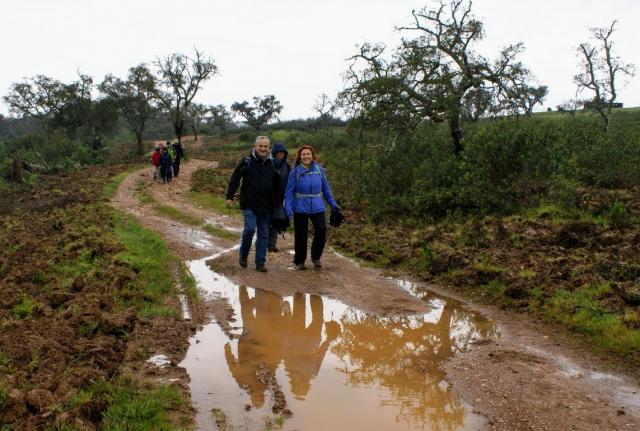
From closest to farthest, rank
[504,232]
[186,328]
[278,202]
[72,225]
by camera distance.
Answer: [186,328] → [278,202] → [504,232] → [72,225]

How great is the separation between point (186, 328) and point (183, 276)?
241cm

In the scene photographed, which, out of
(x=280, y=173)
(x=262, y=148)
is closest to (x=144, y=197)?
(x=280, y=173)

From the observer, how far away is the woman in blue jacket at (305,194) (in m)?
8.25

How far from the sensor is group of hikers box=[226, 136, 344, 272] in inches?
324

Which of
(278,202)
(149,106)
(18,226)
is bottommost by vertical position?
(18,226)

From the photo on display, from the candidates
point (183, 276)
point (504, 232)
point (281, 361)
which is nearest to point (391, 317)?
point (281, 361)

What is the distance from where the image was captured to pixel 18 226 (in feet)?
46.5

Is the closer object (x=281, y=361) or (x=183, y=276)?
(x=281, y=361)

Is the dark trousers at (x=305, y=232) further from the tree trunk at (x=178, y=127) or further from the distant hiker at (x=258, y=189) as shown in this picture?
the tree trunk at (x=178, y=127)

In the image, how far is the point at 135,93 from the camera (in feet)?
151

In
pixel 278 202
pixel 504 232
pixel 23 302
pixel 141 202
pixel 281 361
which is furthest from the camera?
pixel 141 202

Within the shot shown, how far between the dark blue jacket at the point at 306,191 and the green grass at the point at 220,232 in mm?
3703

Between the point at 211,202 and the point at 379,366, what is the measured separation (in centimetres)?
1310

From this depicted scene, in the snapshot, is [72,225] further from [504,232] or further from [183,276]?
[504,232]
